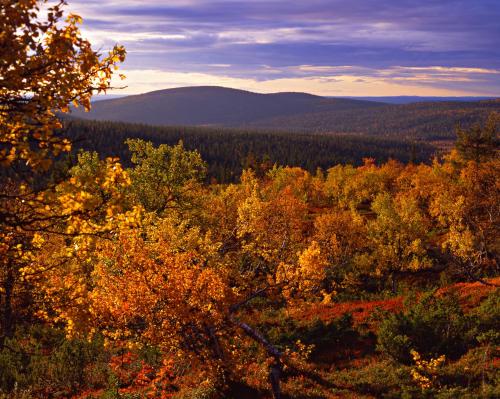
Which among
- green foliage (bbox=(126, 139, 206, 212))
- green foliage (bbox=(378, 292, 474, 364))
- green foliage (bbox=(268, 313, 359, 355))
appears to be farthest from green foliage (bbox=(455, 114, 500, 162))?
green foliage (bbox=(126, 139, 206, 212))

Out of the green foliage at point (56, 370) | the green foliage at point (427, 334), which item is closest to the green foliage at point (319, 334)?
the green foliage at point (427, 334)

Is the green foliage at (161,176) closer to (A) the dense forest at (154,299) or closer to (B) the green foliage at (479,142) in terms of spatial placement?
(A) the dense forest at (154,299)

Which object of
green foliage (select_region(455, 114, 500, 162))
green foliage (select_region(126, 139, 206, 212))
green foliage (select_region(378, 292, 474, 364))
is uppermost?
green foliage (select_region(455, 114, 500, 162))

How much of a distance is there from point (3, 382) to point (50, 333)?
28.1ft

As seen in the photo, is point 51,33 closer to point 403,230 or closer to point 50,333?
point 50,333

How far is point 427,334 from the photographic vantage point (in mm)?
20172

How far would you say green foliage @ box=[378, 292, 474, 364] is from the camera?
63.3 ft

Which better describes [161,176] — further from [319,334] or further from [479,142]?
[479,142]

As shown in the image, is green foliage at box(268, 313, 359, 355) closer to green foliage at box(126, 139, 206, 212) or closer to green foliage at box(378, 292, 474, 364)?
green foliage at box(378, 292, 474, 364)

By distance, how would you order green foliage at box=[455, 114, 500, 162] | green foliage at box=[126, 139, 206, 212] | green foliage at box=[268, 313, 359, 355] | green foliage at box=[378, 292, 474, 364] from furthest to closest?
green foliage at box=[455, 114, 500, 162] < green foliage at box=[126, 139, 206, 212] < green foliage at box=[268, 313, 359, 355] < green foliage at box=[378, 292, 474, 364]

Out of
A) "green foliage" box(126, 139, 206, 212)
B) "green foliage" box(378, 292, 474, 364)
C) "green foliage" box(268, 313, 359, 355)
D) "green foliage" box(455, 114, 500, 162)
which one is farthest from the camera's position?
"green foliage" box(455, 114, 500, 162)

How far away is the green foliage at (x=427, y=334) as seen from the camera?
63.3ft

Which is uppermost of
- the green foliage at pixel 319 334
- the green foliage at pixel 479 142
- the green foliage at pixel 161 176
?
the green foliage at pixel 479 142

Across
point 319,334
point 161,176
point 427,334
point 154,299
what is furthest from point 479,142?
point 154,299
